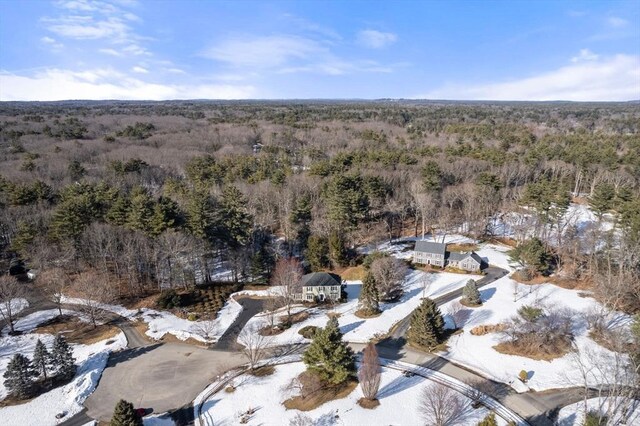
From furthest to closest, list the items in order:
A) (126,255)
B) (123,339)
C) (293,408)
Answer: (126,255)
(123,339)
(293,408)

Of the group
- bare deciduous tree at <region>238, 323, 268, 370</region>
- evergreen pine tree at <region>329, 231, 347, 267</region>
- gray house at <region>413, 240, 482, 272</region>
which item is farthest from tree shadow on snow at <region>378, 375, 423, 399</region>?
gray house at <region>413, 240, 482, 272</region>

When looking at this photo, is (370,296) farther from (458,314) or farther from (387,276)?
(458,314)

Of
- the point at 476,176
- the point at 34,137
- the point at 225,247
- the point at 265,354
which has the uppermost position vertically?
the point at 34,137

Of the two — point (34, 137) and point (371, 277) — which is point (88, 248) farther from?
point (34, 137)

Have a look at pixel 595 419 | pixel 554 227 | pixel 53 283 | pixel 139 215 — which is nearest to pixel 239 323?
pixel 139 215

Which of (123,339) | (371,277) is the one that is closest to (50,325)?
(123,339)

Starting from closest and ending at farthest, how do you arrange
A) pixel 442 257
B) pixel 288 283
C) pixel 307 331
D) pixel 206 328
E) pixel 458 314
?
1. pixel 307 331
2. pixel 206 328
3. pixel 458 314
4. pixel 288 283
5. pixel 442 257

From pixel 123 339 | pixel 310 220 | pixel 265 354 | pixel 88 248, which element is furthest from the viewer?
pixel 310 220
